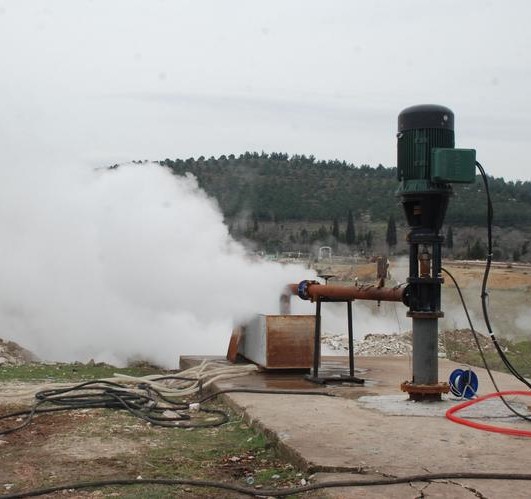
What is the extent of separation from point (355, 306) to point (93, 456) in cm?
2461

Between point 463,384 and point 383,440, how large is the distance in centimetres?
213

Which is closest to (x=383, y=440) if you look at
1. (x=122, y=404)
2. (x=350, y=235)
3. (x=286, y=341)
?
(x=122, y=404)

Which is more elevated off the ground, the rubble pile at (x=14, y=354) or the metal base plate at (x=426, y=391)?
the metal base plate at (x=426, y=391)

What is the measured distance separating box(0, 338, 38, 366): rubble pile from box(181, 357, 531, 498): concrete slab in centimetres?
657

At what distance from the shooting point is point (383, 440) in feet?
20.2

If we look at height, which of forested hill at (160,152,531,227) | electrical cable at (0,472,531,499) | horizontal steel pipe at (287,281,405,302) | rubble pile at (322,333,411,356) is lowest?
rubble pile at (322,333,411,356)

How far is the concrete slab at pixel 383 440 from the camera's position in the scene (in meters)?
4.98

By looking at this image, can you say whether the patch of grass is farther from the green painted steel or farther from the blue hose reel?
the green painted steel

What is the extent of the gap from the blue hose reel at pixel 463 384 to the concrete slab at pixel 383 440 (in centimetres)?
23

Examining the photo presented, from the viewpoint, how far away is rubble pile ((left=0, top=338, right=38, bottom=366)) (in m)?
14.1

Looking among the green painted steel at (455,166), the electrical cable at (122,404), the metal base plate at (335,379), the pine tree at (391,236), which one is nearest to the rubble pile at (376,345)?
the metal base plate at (335,379)

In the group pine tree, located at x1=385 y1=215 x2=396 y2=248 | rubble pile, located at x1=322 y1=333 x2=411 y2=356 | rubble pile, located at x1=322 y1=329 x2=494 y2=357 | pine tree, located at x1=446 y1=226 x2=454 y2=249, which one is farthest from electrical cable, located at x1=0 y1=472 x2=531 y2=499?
pine tree, located at x1=385 y1=215 x2=396 y2=248

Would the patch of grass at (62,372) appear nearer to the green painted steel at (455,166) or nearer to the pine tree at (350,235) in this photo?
the green painted steel at (455,166)

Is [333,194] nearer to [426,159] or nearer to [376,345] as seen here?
[376,345]
